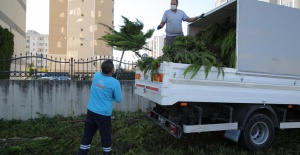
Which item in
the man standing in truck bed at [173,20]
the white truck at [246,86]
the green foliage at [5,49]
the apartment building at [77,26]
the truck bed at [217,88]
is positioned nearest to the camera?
the truck bed at [217,88]

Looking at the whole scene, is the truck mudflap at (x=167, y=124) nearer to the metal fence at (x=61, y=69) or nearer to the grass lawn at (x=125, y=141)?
the grass lawn at (x=125, y=141)

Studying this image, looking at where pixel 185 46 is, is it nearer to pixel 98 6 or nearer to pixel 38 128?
pixel 38 128

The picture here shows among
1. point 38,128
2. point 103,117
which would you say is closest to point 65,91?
point 38,128

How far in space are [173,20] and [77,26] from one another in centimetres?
5225

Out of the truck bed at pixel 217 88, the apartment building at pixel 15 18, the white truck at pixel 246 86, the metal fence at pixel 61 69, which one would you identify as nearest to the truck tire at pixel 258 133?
the white truck at pixel 246 86

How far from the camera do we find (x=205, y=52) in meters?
4.54

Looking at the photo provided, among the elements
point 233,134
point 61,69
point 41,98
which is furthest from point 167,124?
point 61,69

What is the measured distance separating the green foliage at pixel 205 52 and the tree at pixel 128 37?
1.26ft

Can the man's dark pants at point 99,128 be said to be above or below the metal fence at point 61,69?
below

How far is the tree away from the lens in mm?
4800

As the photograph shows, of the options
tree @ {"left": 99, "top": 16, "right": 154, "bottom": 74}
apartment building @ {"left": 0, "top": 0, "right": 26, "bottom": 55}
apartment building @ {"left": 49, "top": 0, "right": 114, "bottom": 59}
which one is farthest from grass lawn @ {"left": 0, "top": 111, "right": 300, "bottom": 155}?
apartment building @ {"left": 49, "top": 0, "right": 114, "bottom": 59}

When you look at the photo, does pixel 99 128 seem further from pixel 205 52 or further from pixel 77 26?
pixel 77 26

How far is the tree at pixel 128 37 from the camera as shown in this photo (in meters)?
4.80

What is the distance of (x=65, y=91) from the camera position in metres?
7.41
